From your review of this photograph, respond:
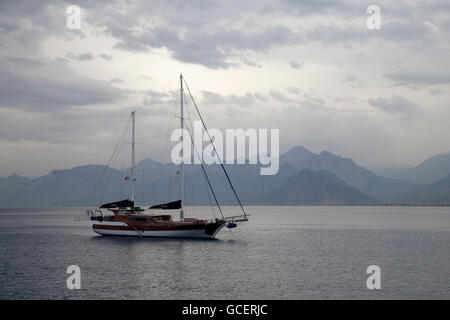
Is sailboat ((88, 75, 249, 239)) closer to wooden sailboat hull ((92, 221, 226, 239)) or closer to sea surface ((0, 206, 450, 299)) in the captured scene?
wooden sailboat hull ((92, 221, 226, 239))

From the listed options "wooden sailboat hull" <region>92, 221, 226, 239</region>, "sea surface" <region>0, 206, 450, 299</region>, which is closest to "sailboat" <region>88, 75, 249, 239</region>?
"wooden sailboat hull" <region>92, 221, 226, 239</region>

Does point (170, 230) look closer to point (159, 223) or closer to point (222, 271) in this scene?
point (159, 223)

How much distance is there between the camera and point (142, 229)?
76188mm

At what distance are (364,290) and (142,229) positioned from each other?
47134 mm

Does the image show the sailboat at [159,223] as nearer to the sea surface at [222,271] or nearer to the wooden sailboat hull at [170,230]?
the wooden sailboat hull at [170,230]

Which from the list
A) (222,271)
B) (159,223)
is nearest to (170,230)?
(159,223)

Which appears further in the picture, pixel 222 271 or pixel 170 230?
pixel 170 230

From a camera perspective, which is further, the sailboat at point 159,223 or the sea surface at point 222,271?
the sailboat at point 159,223

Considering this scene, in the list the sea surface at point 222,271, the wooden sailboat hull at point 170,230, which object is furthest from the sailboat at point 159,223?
the sea surface at point 222,271
